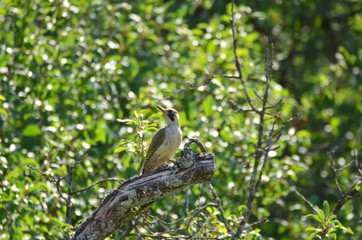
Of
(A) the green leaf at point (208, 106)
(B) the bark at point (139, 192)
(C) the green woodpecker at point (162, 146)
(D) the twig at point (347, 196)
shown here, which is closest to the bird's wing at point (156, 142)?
(C) the green woodpecker at point (162, 146)

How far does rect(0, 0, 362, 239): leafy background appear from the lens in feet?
27.2

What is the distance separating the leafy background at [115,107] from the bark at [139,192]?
86 cm

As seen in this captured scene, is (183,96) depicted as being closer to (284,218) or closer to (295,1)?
(284,218)

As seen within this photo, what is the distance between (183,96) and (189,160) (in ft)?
12.9

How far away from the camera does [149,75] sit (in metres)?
10.5

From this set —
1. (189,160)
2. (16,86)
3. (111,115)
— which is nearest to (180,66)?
(111,115)

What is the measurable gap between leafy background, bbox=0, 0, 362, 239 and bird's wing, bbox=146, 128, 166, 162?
0.17 m

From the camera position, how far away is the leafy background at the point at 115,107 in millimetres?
8281

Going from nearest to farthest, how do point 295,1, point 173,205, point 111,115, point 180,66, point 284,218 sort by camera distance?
point 173,205
point 111,115
point 180,66
point 284,218
point 295,1

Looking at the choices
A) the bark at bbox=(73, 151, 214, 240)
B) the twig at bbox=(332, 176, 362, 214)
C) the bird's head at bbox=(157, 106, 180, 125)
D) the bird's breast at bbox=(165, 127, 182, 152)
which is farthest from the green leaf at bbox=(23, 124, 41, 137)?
the twig at bbox=(332, 176, 362, 214)

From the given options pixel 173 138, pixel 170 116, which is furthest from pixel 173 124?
pixel 173 138

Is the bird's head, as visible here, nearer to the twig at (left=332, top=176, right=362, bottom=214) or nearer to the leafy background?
the leafy background

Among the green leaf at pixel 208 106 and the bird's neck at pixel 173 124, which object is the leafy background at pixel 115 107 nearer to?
the green leaf at pixel 208 106

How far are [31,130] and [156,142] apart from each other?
7.84 feet
